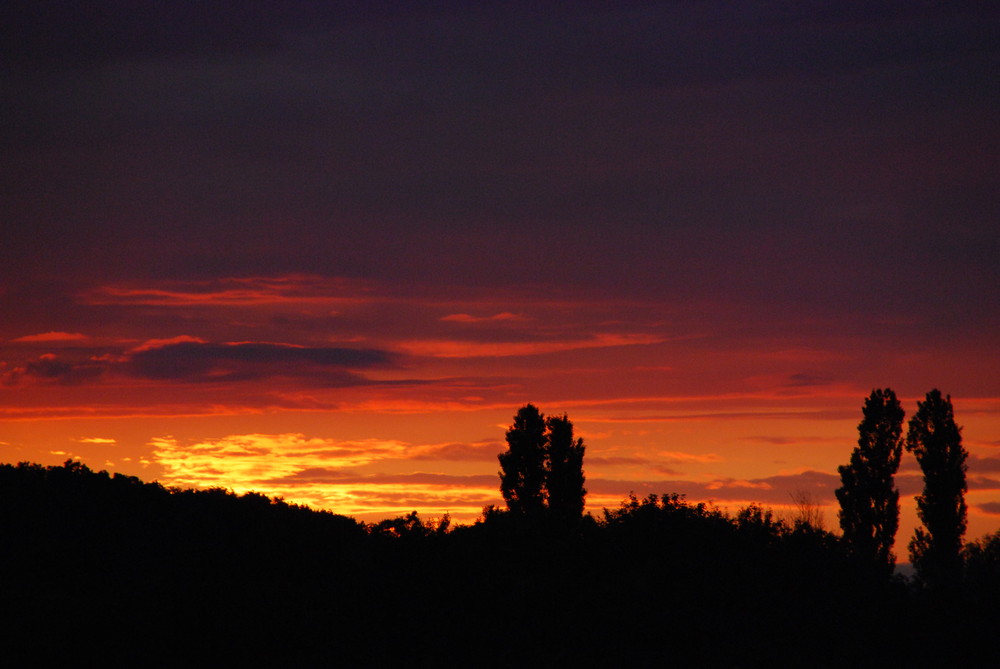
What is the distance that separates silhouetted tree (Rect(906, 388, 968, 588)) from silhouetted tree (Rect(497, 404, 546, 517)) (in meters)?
23.7

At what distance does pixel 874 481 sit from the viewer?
61250 millimetres

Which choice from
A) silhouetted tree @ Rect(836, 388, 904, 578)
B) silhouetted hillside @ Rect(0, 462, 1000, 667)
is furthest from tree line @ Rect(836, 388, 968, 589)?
silhouetted hillside @ Rect(0, 462, 1000, 667)

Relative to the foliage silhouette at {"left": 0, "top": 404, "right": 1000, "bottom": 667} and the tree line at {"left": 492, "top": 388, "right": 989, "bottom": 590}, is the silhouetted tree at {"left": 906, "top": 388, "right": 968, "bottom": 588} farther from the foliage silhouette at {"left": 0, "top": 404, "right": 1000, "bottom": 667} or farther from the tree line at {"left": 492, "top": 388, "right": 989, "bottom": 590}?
the foliage silhouette at {"left": 0, "top": 404, "right": 1000, "bottom": 667}

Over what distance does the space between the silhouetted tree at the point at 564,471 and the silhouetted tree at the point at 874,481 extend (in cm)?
1647

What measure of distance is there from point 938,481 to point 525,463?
26.3 m

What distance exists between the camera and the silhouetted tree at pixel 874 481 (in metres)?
60.2

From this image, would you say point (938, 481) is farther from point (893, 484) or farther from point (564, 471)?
point (564, 471)

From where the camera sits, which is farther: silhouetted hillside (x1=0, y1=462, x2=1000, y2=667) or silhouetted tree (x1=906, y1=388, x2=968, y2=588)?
silhouetted tree (x1=906, y1=388, x2=968, y2=588)

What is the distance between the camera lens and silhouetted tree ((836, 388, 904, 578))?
60.2 meters

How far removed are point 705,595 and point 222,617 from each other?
18.0 m

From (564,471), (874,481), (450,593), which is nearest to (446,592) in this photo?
(450,593)

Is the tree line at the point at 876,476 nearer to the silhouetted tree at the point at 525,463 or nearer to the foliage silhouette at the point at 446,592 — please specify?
the silhouetted tree at the point at 525,463

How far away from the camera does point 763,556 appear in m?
40.3

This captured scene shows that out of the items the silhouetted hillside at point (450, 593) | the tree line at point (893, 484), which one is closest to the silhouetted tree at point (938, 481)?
the tree line at point (893, 484)
